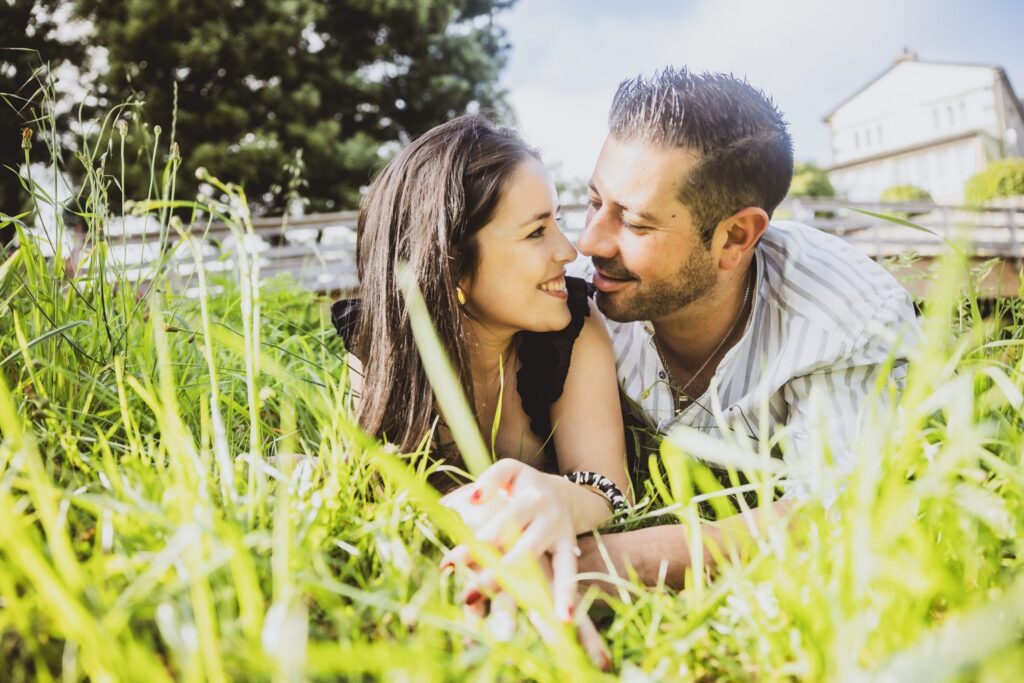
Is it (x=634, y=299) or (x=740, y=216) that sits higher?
(x=740, y=216)

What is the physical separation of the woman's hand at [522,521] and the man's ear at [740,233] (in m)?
1.25

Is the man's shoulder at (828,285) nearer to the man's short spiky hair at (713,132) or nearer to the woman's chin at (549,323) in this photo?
the man's short spiky hair at (713,132)

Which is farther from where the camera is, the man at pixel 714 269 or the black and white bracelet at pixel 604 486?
the man at pixel 714 269

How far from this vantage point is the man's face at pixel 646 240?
227 centimetres

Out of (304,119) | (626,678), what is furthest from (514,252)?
(304,119)

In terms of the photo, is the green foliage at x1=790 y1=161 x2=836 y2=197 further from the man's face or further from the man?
the man's face

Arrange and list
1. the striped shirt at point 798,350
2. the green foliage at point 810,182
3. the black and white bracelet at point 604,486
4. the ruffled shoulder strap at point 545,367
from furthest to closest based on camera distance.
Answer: the green foliage at point 810,182
the ruffled shoulder strap at point 545,367
the striped shirt at point 798,350
the black and white bracelet at point 604,486

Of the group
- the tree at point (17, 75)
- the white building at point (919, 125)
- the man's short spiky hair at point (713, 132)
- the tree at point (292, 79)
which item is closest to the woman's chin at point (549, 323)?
the man's short spiky hair at point (713, 132)

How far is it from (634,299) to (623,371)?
0.29m

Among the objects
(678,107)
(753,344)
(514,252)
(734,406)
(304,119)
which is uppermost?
(304,119)

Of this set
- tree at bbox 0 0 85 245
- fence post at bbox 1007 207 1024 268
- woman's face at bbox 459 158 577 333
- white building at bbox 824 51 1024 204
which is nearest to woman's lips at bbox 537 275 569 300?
woman's face at bbox 459 158 577 333

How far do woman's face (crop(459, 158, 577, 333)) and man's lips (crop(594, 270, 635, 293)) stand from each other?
255mm

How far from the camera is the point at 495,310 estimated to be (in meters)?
2.16

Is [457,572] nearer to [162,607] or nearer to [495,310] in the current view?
[162,607]
